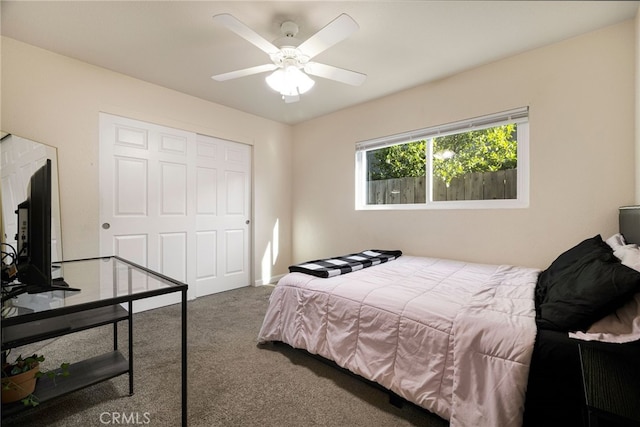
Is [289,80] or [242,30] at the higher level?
[242,30]

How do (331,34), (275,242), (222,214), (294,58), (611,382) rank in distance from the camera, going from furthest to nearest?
(275,242) → (222,214) → (294,58) → (331,34) → (611,382)

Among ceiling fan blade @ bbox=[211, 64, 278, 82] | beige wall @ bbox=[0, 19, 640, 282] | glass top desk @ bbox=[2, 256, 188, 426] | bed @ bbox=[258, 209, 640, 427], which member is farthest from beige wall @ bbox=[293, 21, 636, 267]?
glass top desk @ bbox=[2, 256, 188, 426]

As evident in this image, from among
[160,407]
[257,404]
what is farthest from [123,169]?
[257,404]

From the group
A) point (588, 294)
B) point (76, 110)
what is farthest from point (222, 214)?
point (588, 294)

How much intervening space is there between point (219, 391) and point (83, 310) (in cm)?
96

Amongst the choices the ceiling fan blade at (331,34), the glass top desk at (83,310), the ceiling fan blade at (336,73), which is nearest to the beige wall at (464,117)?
the ceiling fan blade at (336,73)

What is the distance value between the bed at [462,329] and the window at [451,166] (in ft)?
2.65

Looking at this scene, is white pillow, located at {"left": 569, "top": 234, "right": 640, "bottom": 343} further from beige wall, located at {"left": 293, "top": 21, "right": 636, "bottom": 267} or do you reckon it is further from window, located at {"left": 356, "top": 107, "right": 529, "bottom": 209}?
window, located at {"left": 356, "top": 107, "right": 529, "bottom": 209}

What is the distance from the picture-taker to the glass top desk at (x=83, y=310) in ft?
3.10

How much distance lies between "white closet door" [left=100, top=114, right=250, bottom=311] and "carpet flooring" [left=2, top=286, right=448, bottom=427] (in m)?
0.85

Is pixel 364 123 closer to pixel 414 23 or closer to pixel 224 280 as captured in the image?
pixel 414 23

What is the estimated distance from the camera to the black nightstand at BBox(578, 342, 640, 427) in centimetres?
74

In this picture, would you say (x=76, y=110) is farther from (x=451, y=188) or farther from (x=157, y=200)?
(x=451, y=188)

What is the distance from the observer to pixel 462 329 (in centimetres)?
122
